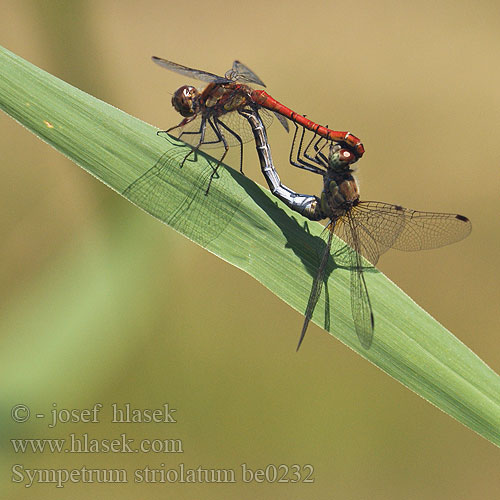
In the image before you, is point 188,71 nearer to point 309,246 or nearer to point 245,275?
point 309,246

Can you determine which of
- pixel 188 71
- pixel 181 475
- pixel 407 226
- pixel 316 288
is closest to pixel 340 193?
pixel 407 226

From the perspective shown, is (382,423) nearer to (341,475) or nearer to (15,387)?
(341,475)

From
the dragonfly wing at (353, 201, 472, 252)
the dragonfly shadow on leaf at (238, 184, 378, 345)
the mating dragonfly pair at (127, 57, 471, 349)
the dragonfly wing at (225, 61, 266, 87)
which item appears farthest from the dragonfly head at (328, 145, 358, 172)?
the dragonfly wing at (225, 61, 266, 87)

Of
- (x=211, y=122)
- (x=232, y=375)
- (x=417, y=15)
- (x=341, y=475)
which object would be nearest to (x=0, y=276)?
(x=232, y=375)

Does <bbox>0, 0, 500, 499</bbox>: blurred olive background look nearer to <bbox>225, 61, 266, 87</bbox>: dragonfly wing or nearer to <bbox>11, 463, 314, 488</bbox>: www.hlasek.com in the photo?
<bbox>11, 463, 314, 488</bbox>: www.hlasek.com

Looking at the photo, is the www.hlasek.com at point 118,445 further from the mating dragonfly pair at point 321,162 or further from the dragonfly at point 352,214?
the mating dragonfly pair at point 321,162

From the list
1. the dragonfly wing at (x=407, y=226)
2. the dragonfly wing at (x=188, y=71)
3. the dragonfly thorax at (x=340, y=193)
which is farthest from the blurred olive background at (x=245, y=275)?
the dragonfly wing at (x=407, y=226)
